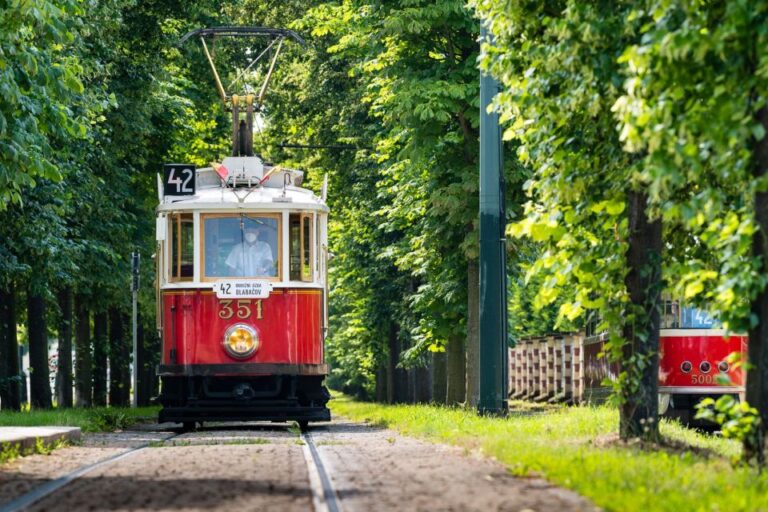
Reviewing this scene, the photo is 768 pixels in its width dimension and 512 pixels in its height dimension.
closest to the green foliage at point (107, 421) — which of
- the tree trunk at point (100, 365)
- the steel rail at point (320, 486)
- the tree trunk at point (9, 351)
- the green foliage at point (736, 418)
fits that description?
the tree trunk at point (9, 351)

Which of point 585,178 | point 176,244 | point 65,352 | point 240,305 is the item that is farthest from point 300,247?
point 65,352

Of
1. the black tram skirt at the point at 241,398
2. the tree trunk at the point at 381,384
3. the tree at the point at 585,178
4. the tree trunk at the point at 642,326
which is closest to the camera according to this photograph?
the tree at the point at 585,178

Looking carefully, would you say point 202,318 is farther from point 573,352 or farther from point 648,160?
point 573,352

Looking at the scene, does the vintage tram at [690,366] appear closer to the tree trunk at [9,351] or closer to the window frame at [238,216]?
the window frame at [238,216]

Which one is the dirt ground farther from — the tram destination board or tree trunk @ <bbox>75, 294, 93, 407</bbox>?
tree trunk @ <bbox>75, 294, 93, 407</bbox>

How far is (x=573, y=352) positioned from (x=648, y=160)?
99.5 feet

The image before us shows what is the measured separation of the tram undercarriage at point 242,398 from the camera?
73.7 ft

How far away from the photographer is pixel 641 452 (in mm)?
13727

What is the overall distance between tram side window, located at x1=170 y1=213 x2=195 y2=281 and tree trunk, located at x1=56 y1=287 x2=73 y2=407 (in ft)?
38.2

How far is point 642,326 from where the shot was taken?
15.0 meters

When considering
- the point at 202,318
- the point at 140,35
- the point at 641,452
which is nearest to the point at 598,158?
the point at 641,452

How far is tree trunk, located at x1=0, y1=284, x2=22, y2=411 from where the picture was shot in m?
31.6

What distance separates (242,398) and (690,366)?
6.37 meters

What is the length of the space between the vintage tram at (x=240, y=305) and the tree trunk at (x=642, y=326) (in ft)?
26.4
